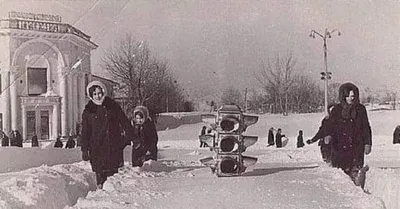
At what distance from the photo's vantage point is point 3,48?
2.69 ft

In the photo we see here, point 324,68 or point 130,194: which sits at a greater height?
point 324,68

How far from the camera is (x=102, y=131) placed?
88 centimetres

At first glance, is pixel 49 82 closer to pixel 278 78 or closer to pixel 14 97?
pixel 14 97

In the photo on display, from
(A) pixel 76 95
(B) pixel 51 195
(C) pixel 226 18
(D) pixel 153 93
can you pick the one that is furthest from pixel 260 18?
(B) pixel 51 195

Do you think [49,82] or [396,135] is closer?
[49,82]

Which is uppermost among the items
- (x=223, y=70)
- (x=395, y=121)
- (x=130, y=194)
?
(x=223, y=70)

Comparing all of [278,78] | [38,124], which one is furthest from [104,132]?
[278,78]

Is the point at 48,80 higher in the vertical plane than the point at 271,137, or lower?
higher

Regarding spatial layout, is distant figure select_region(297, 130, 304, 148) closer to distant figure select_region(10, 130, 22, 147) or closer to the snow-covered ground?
the snow-covered ground

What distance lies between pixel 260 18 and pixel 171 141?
0.94 feet

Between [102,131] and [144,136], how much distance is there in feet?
0.26

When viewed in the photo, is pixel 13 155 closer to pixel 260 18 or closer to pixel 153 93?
pixel 153 93

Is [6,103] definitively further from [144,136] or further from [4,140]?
[144,136]

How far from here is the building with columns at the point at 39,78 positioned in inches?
32.4
